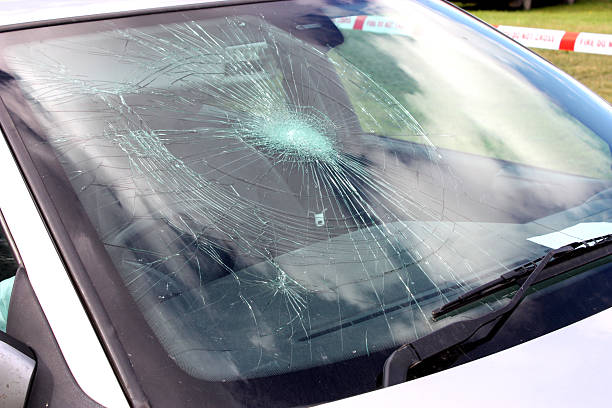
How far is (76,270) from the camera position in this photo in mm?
1240

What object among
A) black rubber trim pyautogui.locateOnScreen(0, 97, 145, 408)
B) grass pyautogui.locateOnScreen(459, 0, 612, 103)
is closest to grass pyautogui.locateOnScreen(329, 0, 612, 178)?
black rubber trim pyautogui.locateOnScreen(0, 97, 145, 408)

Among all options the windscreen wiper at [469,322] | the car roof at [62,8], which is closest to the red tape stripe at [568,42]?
the car roof at [62,8]

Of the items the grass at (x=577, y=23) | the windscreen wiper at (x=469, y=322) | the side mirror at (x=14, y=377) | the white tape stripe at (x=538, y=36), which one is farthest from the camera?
the white tape stripe at (x=538, y=36)

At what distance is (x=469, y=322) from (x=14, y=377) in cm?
79

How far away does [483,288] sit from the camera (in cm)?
138

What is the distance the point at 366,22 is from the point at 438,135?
0.52 metres

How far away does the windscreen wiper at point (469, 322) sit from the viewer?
1.21 meters

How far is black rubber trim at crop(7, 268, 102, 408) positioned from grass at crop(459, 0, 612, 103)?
615 centimetres

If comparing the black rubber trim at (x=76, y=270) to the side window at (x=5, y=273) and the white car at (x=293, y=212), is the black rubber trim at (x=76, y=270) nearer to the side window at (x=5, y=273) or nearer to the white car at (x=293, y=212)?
the white car at (x=293, y=212)

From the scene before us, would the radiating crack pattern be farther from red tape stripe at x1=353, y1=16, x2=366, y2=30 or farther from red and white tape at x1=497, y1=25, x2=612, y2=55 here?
red and white tape at x1=497, y1=25, x2=612, y2=55

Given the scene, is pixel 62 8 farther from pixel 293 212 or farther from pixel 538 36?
pixel 538 36

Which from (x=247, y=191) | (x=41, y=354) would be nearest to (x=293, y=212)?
(x=247, y=191)

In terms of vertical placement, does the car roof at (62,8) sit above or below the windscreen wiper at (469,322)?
above

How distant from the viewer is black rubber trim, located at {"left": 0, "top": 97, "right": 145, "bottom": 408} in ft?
3.71
